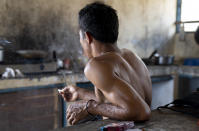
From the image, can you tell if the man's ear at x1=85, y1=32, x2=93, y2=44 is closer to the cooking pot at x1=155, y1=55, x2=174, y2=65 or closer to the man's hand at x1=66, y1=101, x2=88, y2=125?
the man's hand at x1=66, y1=101, x2=88, y2=125

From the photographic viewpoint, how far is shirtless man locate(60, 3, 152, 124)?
45.7 inches

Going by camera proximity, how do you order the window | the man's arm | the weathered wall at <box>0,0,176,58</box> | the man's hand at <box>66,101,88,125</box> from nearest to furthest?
the man's hand at <box>66,101,88,125</box> < the man's arm < the weathered wall at <box>0,0,176,58</box> < the window

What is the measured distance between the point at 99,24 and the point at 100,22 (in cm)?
2

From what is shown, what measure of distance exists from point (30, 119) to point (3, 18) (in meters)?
1.72

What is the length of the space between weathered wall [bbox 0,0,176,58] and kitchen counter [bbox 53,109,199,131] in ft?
8.98

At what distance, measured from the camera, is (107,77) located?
1.16 m

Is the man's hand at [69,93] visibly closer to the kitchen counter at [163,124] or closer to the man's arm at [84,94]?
the man's arm at [84,94]

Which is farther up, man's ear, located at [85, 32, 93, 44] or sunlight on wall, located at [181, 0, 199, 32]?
sunlight on wall, located at [181, 0, 199, 32]

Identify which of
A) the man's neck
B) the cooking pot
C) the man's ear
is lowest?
the cooking pot

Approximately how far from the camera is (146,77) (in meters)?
1.54

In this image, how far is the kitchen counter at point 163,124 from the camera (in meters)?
1.12

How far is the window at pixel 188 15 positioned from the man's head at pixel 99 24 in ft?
14.2

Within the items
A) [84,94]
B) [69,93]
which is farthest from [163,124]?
[69,93]

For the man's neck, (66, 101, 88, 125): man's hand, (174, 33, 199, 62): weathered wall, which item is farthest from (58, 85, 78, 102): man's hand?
(174, 33, 199, 62): weathered wall
